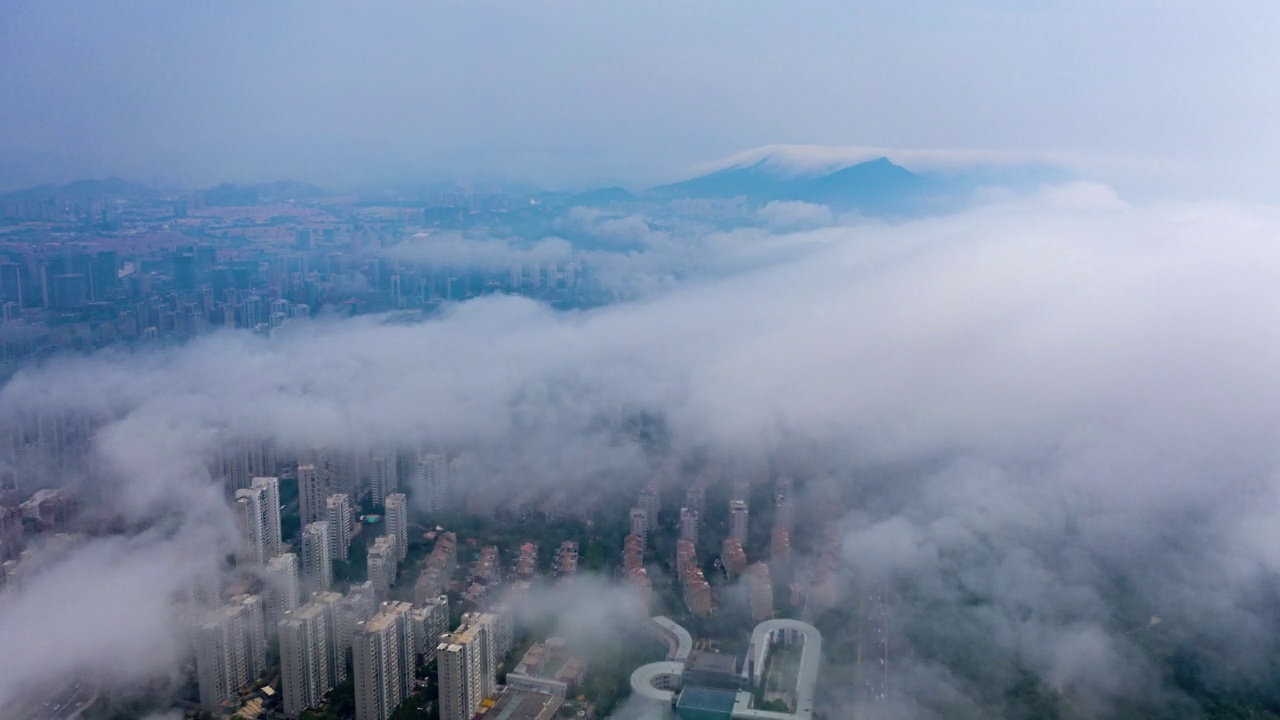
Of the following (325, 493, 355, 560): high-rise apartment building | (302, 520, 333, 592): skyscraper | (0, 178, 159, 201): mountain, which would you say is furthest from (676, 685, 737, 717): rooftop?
(0, 178, 159, 201): mountain

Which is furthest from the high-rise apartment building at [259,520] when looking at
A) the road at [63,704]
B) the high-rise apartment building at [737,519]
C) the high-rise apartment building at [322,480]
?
the high-rise apartment building at [737,519]

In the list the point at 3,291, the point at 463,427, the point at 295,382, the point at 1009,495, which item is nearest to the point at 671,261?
the point at 463,427

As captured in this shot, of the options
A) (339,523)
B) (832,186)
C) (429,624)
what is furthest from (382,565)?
(832,186)

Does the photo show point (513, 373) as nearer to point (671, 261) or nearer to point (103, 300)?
point (671, 261)

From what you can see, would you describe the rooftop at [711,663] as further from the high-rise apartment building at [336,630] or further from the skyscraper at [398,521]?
the skyscraper at [398,521]

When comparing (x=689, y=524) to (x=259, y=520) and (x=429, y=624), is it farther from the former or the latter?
(x=259, y=520)
